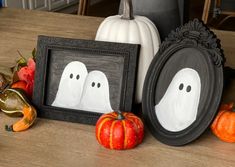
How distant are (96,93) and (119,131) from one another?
0.14m

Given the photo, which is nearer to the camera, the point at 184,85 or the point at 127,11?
the point at 184,85

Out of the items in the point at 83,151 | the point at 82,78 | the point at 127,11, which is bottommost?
the point at 83,151

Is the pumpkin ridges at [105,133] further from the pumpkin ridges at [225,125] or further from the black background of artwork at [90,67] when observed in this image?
the pumpkin ridges at [225,125]

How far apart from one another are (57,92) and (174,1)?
1.21 feet

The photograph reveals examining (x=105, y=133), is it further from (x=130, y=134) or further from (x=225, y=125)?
(x=225, y=125)

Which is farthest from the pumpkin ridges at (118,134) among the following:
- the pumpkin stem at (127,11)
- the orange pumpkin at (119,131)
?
the pumpkin stem at (127,11)

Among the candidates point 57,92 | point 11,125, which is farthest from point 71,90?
point 11,125

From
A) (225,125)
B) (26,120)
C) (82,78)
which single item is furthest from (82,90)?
(225,125)

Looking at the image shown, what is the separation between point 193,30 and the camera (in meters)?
0.88

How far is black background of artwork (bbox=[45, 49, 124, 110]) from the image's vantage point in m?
0.93

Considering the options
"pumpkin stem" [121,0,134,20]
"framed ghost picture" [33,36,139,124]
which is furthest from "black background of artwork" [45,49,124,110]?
"pumpkin stem" [121,0,134,20]

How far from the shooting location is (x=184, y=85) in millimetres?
881

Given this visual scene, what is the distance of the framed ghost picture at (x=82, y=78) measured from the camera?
0.92m

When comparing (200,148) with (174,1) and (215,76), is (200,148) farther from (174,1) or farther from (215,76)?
(174,1)
